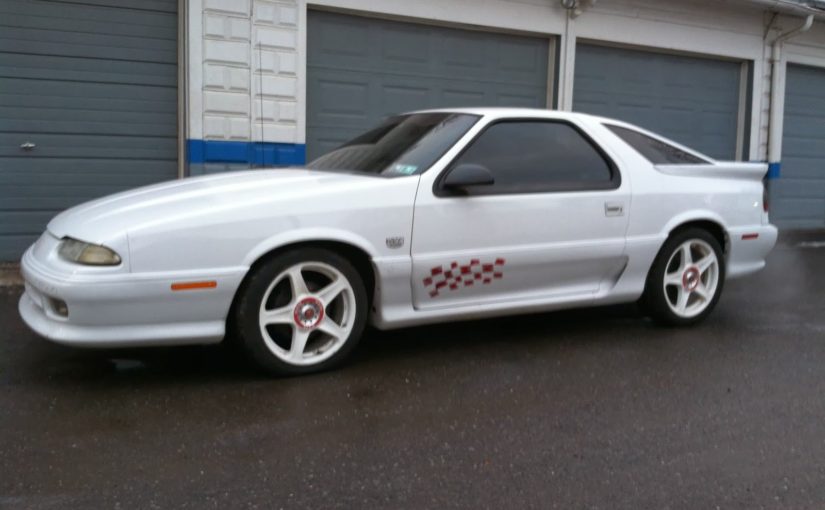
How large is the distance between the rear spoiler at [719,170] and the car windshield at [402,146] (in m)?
1.41

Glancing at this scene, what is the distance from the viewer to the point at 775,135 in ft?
41.6

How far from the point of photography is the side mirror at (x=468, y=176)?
4.37 meters

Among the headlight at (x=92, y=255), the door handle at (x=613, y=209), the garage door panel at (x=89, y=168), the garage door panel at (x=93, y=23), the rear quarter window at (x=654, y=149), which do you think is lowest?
the headlight at (x=92, y=255)

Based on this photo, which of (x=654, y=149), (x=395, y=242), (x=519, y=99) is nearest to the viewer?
(x=395, y=242)

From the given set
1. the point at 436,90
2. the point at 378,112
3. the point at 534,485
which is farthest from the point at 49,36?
the point at 534,485

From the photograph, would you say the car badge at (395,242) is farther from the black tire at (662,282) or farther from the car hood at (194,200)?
the black tire at (662,282)

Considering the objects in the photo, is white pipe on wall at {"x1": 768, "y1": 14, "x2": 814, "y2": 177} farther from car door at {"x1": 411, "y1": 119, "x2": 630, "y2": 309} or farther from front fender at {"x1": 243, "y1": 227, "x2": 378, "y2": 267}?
front fender at {"x1": 243, "y1": 227, "x2": 378, "y2": 267}

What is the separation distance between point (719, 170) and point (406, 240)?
8.00 feet

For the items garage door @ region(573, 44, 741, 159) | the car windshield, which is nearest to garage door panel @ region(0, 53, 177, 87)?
the car windshield

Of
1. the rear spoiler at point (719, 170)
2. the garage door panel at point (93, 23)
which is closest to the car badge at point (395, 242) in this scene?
the rear spoiler at point (719, 170)

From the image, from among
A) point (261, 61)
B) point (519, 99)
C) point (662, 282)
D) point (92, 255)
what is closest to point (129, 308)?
point (92, 255)

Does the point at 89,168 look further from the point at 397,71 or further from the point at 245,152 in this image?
the point at 397,71

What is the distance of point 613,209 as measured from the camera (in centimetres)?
500

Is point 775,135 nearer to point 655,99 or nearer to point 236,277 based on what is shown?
point 655,99
